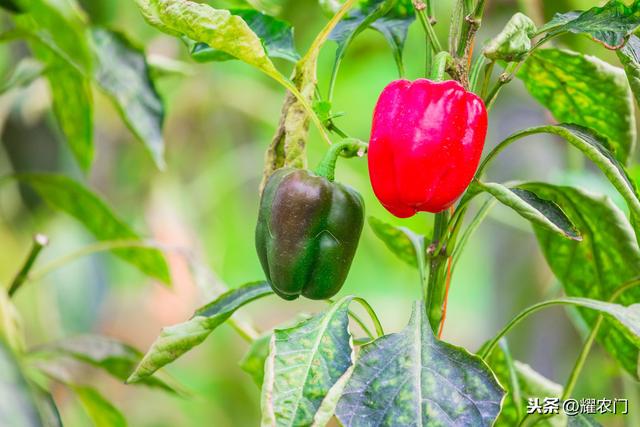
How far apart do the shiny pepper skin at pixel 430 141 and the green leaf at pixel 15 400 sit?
0.89 ft

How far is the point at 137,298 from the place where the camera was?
2240 mm

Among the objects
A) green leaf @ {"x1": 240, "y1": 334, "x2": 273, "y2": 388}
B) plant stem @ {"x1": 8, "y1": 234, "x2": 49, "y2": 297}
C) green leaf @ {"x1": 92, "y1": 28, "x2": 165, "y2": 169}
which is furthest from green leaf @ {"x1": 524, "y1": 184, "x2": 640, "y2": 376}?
plant stem @ {"x1": 8, "y1": 234, "x2": 49, "y2": 297}

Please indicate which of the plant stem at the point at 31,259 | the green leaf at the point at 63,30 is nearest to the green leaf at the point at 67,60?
the green leaf at the point at 63,30

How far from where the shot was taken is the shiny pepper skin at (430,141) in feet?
1.98

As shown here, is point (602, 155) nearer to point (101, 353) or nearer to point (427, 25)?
point (427, 25)

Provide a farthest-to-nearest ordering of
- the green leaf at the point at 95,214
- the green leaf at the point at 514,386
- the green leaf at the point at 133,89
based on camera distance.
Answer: the green leaf at the point at 95,214, the green leaf at the point at 133,89, the green leaf at the point at 514,386

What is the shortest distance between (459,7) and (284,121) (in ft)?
0.52

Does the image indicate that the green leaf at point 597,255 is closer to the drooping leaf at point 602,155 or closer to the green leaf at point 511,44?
the drooping leaf at point 602,155

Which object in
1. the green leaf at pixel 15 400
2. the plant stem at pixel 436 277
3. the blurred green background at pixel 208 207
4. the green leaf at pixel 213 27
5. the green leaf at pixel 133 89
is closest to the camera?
the green leaf at pixel 15 400

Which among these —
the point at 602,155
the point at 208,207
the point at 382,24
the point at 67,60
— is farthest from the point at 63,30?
the point at 208,207

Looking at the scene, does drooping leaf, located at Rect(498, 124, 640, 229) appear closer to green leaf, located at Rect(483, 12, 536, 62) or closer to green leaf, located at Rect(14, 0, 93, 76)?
green leaf, located at Rect(483, 12, 536, 62)

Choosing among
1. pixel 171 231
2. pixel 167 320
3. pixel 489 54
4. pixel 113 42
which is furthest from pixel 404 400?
pixel 167 320

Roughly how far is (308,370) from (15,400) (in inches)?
7.6

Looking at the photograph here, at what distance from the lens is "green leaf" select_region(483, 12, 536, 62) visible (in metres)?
0.58
